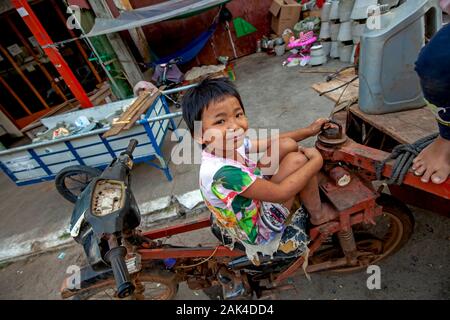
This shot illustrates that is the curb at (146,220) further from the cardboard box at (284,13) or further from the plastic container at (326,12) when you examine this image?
the cardboard box at (284,13)

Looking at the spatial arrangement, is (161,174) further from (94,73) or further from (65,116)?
(94,73)

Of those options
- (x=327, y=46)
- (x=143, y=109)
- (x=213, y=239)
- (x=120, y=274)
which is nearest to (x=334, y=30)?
(x=327, y=46)

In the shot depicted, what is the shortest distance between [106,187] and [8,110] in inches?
348

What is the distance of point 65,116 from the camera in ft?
14.7

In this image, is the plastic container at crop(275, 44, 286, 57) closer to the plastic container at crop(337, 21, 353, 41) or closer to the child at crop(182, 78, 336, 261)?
the plastic container at crop(337, 21, 353, 41)

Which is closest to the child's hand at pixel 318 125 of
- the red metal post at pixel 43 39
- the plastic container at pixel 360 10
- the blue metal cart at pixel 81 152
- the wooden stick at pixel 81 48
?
the blue metal cart at pixel 81 152

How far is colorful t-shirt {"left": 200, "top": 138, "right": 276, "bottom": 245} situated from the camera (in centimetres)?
115

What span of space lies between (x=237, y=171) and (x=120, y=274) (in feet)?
2.10

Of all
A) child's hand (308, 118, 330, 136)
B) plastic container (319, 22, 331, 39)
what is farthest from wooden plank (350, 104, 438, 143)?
plastic container (319, 22, 331, 39)

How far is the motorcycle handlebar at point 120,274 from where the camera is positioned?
3.18ft

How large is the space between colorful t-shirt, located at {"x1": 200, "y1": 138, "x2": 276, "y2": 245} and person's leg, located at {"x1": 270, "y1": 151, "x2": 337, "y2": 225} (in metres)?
0.14

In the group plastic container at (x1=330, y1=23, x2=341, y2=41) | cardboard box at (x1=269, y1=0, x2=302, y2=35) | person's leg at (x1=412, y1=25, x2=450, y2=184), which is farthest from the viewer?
cardboard box at (x1=269, y1=0, x2=302, y2=35)

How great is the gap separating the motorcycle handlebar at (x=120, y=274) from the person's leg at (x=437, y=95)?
1.32 metres
